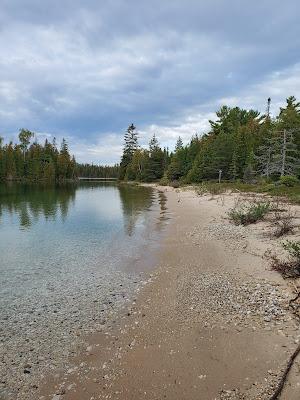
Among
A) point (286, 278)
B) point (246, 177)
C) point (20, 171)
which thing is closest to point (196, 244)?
point (286, 278)

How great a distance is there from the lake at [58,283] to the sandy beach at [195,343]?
57 centimetres

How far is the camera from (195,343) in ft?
20.6

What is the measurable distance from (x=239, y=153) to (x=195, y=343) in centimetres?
5483

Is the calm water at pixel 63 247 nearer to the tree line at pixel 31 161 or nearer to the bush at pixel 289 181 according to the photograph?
the bush at pixel 289 181

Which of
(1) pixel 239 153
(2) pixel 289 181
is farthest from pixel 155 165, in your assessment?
(2) pixel 289 181

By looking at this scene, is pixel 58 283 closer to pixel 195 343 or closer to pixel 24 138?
pixel 195 343

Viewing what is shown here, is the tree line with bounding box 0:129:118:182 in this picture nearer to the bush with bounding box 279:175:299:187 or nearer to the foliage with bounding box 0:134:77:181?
the foliage with bounding box 0:134:77:181

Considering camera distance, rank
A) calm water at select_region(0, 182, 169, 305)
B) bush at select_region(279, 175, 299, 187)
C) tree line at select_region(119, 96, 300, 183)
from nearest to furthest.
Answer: calm water at select_region(0, 182, 169, 305), bush at select_region(279, 175, 299, 187), tree line at select_region(119, 96, 300, 183)

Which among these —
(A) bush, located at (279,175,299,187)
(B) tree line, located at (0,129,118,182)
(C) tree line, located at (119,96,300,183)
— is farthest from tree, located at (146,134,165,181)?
(A) bush, located at (279,175,299,187)

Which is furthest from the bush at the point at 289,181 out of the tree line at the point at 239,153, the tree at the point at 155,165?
the tree at the point at 155,165

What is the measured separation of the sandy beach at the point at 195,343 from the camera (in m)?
5.01

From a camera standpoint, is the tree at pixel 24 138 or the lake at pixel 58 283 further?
the tree at pixel 24 138

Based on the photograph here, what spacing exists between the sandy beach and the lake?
57cm

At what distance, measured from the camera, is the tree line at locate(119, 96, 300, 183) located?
4298 cm
